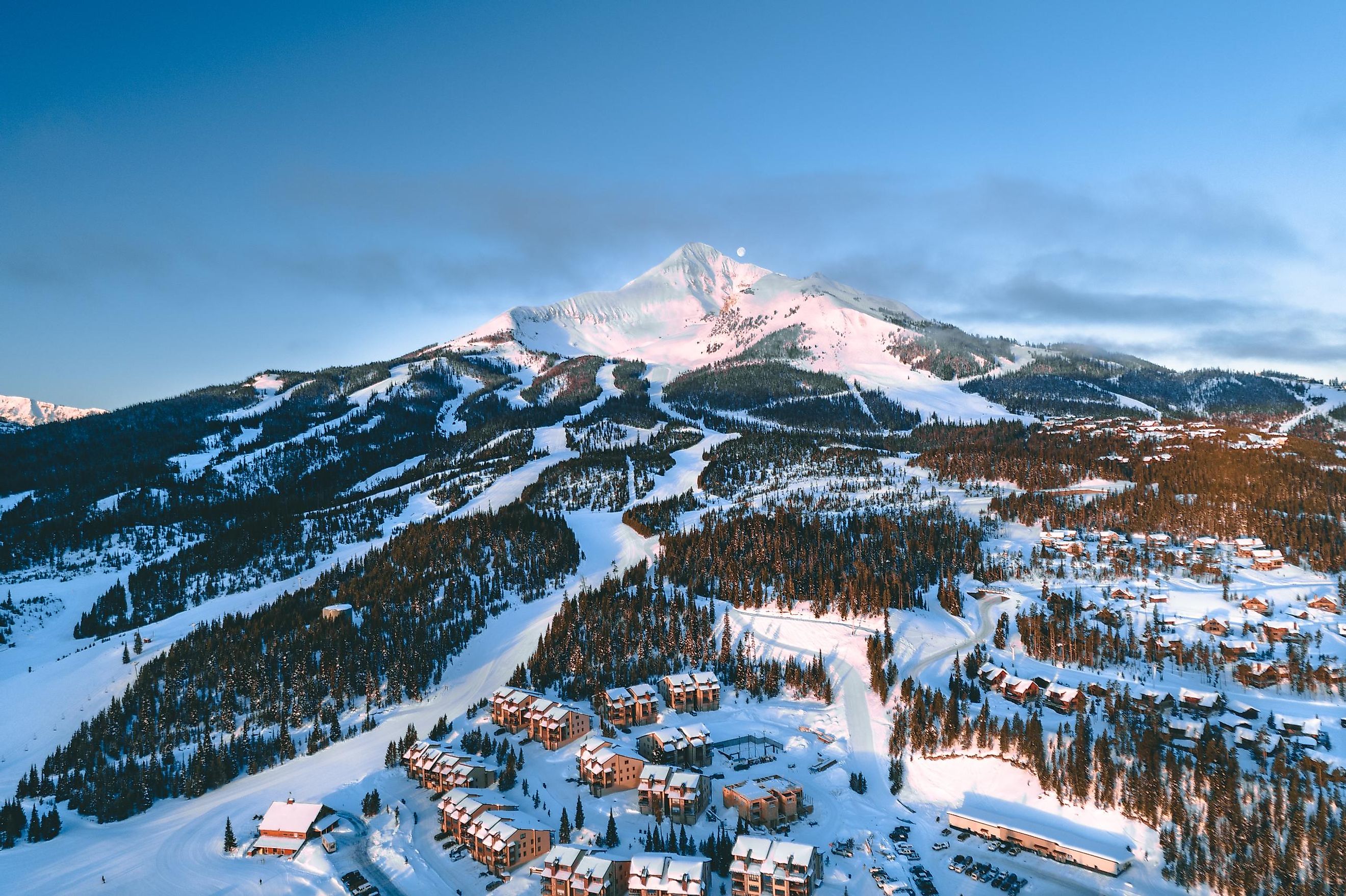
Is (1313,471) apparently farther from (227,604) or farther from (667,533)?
(227,604)

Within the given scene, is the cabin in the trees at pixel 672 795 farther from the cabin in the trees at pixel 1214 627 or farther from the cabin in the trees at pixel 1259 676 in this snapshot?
the cabin in the trees at pixel 1214 627

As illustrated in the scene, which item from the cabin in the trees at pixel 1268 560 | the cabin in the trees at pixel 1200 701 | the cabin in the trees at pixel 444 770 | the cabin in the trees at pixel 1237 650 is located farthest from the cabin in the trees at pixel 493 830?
the cabin in the trees at pixel 1268 560

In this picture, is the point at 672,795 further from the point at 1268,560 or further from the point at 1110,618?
the point at 1268,560

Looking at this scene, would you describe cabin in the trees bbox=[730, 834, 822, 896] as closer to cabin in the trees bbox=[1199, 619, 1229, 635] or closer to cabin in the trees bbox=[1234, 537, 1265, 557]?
cabin in the trees bbox=[1199, 619, 1229, 635]

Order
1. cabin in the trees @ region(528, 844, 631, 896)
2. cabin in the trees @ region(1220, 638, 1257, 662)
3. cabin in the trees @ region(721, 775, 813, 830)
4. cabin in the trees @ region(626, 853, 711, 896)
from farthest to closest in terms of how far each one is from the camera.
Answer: cabin in the trees @ region(1220, 638, 1257, 662)
cabin in the trees @ region(721, 775, 813, 830)
cabin in the trees @ region(528, 844, 631, 896)
cabin in the trees @ region(626, 853, 711, 896)

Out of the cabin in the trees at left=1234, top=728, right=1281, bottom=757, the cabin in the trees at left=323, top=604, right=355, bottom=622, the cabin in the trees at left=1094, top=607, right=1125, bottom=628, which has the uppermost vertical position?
the cabin in the trees at left=323, top=604, right=355, bottom=622

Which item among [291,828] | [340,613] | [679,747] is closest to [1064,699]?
[679,747]

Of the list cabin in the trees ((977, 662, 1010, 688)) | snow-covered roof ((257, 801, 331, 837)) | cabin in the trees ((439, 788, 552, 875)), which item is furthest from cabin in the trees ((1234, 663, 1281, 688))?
snow-covered roof ((257, 801, 331, 837))
